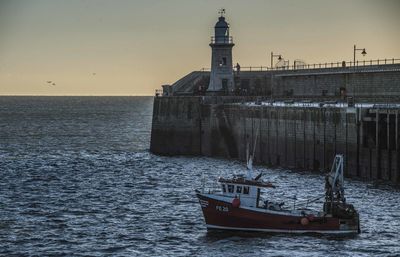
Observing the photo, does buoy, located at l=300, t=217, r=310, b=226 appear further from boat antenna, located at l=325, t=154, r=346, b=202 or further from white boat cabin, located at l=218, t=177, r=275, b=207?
white boat cabin, located at l=218, t=177, r=275, b=207

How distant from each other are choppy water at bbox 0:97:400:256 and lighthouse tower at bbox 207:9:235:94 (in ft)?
48.8

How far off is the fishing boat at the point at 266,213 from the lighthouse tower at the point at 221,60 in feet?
177

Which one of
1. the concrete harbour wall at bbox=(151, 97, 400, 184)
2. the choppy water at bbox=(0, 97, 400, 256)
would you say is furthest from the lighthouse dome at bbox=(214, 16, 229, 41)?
the choppy water at bbox=(0, 97, 400, 256)

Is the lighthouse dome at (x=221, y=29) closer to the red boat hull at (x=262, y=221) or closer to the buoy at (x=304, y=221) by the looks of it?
the red boat hull at (x=262, y=221)

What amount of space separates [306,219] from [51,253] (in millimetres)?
13681

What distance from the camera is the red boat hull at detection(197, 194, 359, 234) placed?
4928 centimetres

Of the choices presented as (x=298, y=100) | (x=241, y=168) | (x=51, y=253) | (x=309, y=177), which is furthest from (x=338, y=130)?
(x=51, y=253)

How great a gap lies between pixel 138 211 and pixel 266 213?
10967 mm

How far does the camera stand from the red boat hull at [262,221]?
1940 inches

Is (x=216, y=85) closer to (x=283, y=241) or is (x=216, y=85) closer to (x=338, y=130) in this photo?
(x=338, y=130)

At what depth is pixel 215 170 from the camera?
3108 inches

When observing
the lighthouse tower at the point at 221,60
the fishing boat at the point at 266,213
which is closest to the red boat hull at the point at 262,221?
the fishing boat at the point at 266,213

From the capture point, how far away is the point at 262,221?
49656 millimetres

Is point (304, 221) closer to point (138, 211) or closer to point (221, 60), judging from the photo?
point (138, 211)
